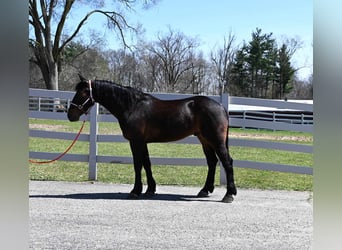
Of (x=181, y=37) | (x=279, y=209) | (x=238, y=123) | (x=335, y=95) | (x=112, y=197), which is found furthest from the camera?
(x=181, y=37)

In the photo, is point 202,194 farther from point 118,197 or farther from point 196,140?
point 196,140

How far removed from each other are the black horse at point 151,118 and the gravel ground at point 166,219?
1.41 ft

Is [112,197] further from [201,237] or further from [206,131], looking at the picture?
[201,237]

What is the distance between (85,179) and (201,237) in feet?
10.4

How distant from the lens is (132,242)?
9.81ft

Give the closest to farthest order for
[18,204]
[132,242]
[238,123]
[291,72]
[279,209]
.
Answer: [18,204] → [132,242] → [279,209] → [238,123] → [291,72]

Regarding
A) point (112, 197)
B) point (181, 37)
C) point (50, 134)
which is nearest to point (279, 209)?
point (112, 197)

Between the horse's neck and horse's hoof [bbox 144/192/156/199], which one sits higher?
the horse's neck

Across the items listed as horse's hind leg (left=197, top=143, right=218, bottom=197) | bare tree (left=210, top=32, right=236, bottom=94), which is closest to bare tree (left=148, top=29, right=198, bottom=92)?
bare tree (left=210, top=32, right=236, bottom=94)

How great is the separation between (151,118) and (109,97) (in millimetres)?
555

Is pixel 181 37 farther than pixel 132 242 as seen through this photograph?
Yes

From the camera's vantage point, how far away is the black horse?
480 centimetres

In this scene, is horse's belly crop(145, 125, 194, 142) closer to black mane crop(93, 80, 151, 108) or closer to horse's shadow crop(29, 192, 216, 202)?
black mane crop(93, 80, 151, 108)

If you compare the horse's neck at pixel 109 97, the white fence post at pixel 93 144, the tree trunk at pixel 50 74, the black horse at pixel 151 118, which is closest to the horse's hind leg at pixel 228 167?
the black horse at pixel 151 118
